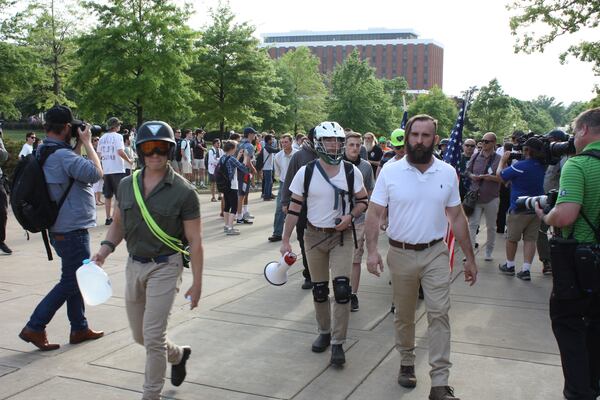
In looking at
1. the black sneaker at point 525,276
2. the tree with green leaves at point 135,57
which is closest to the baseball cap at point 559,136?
the black sneaker at point 525,276

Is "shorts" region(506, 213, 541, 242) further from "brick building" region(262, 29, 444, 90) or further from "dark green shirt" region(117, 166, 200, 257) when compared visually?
"brick building" region(262, 29, 444, 90)

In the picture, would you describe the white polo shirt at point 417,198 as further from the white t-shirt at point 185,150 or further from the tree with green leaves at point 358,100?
the tree with green leaves at point 358,100

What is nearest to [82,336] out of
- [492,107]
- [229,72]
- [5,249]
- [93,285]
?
[93,285]

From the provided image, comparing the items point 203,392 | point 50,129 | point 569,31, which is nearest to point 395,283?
point 203,392

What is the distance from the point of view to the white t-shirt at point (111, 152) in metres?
11.7

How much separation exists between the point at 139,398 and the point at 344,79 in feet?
176

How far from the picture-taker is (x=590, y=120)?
151 inches

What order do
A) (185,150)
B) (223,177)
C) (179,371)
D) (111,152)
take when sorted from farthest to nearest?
(185,150) → (111,152) → (223,177) → (179,371)

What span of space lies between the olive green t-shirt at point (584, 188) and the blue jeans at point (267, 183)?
555 inches

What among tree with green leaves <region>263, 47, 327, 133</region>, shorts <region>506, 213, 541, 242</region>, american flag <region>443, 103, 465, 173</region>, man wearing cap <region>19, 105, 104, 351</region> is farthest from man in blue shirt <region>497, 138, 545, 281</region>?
tree with green leaves <region>263, 47, 327, 133</region>

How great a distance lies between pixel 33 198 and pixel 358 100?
5135cm

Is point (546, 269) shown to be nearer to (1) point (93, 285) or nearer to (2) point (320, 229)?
(2) point (320, 229)

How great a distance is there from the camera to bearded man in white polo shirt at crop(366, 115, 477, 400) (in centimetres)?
425

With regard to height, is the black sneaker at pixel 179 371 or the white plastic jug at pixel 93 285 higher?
the white plastic jug at pixel 93 285
